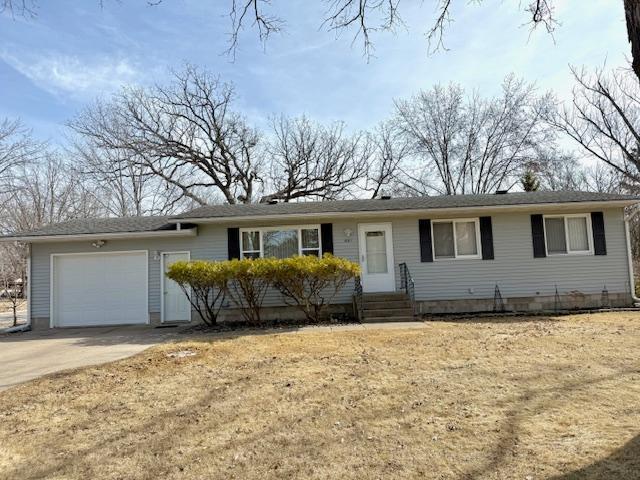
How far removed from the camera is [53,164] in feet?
86.6

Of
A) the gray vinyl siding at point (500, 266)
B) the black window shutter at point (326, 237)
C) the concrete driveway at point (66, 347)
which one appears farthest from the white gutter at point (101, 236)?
the black window shutter at point (326, 237)

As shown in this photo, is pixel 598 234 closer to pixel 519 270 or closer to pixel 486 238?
pixel 519 270

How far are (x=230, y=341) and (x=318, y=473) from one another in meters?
5.73

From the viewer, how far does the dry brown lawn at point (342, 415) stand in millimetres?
3176

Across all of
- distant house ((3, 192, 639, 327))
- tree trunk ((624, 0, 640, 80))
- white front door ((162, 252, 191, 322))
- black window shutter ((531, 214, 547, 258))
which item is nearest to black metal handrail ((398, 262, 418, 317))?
distant house ((3, 192, 639, 327))

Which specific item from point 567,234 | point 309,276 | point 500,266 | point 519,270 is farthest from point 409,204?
point 567,234

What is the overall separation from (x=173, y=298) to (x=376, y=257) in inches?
234

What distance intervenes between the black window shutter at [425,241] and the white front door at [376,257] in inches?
33.1

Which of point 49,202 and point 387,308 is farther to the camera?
point 49,202

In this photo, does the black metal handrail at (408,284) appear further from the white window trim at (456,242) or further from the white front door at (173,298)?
the white front door at (173,298)

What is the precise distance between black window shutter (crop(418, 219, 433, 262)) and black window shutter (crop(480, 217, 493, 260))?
1.47 m

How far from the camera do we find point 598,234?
11977mm

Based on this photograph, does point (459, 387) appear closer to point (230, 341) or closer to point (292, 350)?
point (292, 350)

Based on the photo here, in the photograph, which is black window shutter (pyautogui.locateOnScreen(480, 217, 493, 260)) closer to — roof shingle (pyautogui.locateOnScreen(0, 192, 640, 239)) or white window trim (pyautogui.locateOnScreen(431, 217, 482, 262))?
white window trim (pyautogui.locateOnScreen(431, 217, 482, 262))
